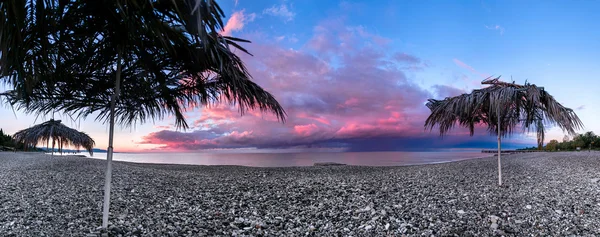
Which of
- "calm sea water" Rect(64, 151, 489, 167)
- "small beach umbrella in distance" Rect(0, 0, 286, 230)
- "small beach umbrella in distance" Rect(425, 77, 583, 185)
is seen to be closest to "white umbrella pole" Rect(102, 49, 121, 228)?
"small beach umbrella in distance" Rect(0, 0, 286, 230)

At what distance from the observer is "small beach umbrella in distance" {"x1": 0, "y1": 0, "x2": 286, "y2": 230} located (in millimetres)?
3139

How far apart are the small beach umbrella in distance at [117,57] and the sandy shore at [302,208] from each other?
1.24 meters

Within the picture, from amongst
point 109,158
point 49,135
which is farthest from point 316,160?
point 109,158

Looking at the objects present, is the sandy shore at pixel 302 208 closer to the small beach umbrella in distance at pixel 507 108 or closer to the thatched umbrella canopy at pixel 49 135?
the small beach umbrella in distance at pixel 507 108

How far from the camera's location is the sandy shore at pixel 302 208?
→ 4.86 meters

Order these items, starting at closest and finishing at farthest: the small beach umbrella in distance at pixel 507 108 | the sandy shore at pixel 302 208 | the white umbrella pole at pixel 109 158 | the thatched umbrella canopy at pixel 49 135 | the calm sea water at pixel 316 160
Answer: the white umbrella pole at pixel 109 158 < the sandy shore at pixel 302 208 < the small beach umbrella in distance at pixel 507 108 < the thatched umbrella canopy at pixel 49 135 < the calm sea water at pixel 316 160

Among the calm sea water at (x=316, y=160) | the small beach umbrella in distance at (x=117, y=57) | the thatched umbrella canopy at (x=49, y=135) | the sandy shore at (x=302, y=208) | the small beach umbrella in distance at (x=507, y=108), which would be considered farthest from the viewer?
the calm sea water at (x=316, y=160)

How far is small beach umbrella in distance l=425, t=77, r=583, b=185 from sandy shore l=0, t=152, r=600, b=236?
1.74m

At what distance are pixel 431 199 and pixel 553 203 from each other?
2.46 m

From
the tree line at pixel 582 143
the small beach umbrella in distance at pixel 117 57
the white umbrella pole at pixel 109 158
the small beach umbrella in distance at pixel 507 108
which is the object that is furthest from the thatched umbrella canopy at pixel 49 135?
the tree line at pixel 582 143

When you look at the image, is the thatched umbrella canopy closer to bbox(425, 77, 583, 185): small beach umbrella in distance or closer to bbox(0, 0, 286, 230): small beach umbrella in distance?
bbox(0, 0, 286, 230): small beach umbrella in distance

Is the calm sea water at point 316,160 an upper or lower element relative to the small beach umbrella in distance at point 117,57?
lower

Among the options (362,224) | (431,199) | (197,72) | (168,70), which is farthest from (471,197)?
(168,70)

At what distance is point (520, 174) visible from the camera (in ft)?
34.1
